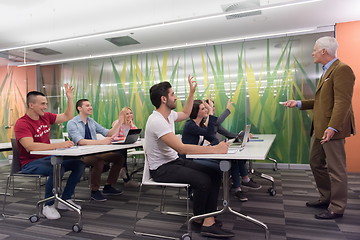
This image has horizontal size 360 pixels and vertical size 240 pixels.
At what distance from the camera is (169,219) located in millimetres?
2699

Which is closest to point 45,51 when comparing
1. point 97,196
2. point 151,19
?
point 151,19

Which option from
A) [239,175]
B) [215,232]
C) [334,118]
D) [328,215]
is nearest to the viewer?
[215,232]

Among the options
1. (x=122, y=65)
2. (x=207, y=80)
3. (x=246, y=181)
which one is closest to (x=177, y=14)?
(x=207, y=80)

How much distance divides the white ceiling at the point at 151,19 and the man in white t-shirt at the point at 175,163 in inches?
80.4

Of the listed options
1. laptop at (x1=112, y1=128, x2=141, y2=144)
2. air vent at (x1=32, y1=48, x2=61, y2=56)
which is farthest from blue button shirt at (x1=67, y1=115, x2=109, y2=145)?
air vent at (x1=32, y1=48, x2=61, y2=56)

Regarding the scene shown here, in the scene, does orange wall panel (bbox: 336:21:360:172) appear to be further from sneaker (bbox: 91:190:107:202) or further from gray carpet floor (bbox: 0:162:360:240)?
sneaker (bbox: 91:190:107:202)

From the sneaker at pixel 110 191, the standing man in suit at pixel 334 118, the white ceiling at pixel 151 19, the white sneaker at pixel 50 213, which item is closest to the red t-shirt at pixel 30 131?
the white sneaker at pixel 50 213

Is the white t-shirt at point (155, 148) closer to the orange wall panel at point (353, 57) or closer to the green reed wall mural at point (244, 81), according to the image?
the green reed wall mural at point (244, 81)

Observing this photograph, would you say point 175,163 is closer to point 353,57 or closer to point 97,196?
point 97,196

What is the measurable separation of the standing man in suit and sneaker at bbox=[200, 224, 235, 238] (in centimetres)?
104

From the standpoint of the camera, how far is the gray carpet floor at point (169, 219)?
7.64ft

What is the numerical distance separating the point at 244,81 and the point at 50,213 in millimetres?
4354

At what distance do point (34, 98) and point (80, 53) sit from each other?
13.9 feet

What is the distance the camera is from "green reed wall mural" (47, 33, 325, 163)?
5395 mm
